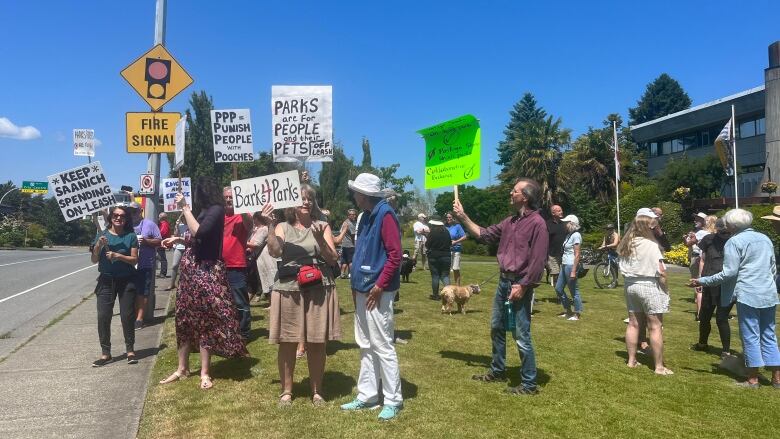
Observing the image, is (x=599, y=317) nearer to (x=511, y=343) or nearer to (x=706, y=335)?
(x=706, y=335)

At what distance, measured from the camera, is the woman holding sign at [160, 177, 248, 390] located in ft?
17.4

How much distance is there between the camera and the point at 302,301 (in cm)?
479

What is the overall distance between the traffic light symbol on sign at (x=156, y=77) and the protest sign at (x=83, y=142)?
6438 millimetres

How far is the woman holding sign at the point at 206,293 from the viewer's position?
5.30 meters

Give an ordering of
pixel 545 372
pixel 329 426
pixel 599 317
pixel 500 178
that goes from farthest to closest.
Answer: pixel 500 178, pixel 599 317, pixel 545 372, pixel 329 426

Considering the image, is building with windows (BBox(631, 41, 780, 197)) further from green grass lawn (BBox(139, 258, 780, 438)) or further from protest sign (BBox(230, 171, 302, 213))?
protest sign (BBox(230, 171, 302, 213))

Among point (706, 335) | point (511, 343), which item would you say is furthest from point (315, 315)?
point (706, 335)

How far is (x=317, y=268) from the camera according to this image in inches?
189

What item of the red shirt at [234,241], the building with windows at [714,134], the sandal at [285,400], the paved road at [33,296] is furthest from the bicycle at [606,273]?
the building with windows at [714,134]

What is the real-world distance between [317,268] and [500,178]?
5175 cm

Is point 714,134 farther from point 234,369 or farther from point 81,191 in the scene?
point 81,191

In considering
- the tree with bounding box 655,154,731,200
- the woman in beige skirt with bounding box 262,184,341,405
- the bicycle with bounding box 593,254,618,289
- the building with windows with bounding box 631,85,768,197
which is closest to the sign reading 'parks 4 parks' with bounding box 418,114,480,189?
the woman in beige skirt with bounding box 262,184,341,405

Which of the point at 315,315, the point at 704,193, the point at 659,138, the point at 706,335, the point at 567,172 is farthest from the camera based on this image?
the point at 659,138

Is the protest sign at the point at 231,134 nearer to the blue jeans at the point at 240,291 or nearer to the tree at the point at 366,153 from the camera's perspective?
the blue jeans at the point at 240,291
